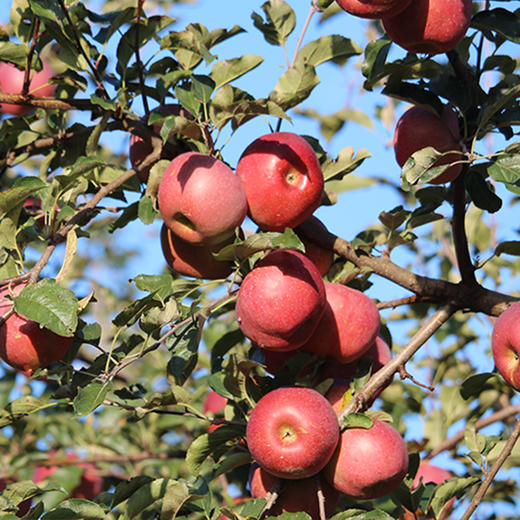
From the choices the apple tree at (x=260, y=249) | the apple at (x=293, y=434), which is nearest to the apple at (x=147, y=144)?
the apple tree at (x=260, y=249)

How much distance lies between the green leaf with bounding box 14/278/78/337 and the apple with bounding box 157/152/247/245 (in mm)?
341

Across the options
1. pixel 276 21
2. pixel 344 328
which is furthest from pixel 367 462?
pixel 276 21

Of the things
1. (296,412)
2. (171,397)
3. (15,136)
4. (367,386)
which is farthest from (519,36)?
(15,136)

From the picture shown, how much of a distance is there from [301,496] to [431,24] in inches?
44.8

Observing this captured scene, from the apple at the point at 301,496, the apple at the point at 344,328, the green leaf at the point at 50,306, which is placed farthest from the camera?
the apple at the point at 344,328

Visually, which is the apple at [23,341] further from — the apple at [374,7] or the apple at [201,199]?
the apple at [374,7]

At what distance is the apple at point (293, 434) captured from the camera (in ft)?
5.19

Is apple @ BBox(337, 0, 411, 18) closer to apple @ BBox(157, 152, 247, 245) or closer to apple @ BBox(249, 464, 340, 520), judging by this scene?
apple @ BBox(157, 152, 247, 245)

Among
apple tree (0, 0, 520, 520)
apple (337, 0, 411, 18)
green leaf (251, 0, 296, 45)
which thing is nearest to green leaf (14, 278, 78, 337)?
apple tree (0, 0, 520, 520)

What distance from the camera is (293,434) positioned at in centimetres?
161

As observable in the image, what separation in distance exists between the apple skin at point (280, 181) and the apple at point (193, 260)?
0.51 feet

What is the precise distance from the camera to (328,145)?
2.83 meters

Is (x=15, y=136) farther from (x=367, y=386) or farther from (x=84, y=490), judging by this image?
(x=84, y=490)

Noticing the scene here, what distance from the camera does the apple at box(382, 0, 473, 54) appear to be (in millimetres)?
1622
